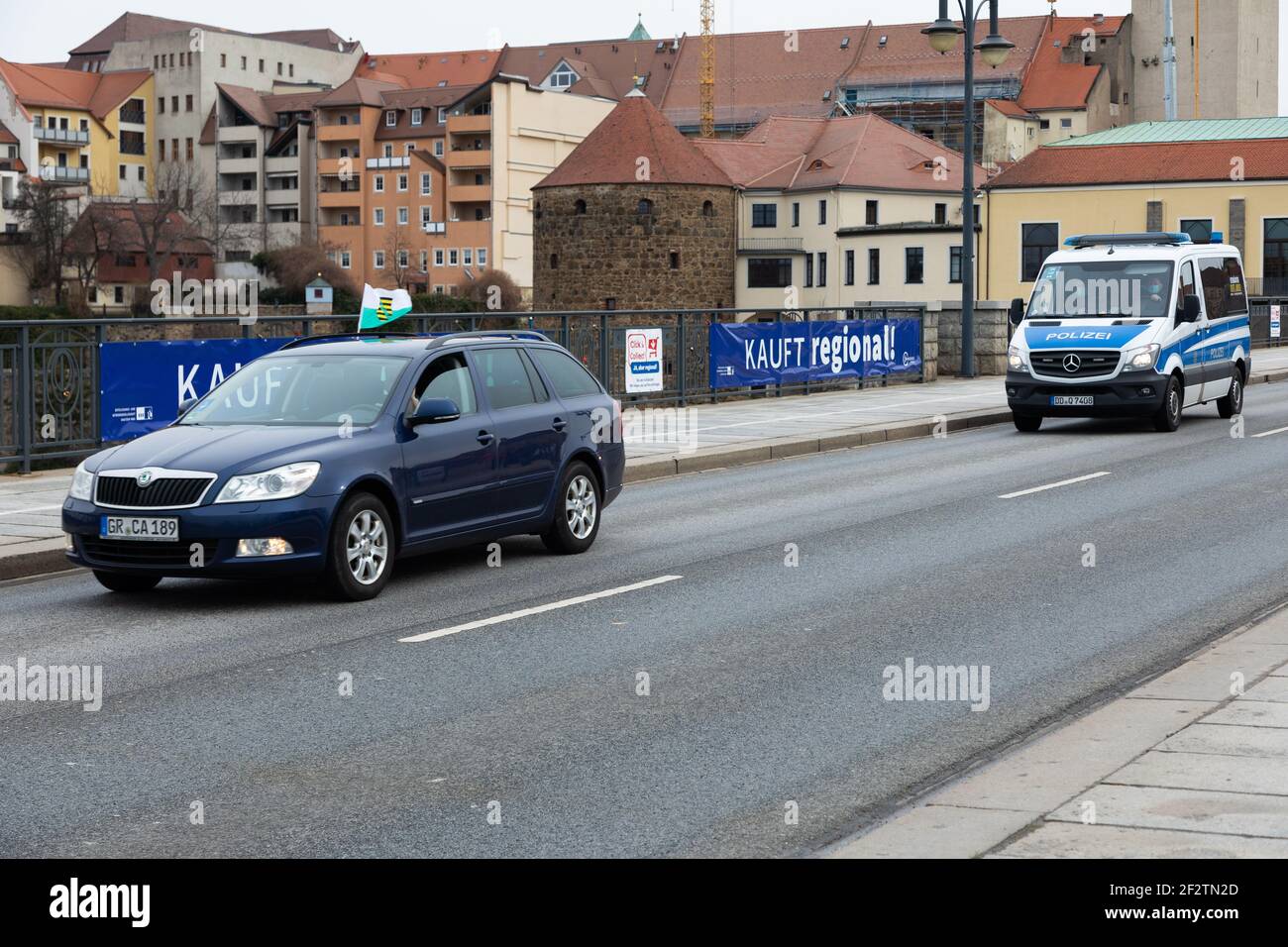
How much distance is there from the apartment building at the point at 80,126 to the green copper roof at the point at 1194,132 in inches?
2868

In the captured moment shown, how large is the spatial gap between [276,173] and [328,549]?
5122 inches

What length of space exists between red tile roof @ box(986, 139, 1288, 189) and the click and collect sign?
178ft

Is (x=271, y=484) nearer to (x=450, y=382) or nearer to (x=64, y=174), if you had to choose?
(x=450, y=382)

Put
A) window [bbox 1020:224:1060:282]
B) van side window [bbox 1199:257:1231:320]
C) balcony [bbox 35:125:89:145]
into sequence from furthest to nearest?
balcony [bbox 35:125:89:145], window [bbox 1020:224:1060:282], van side window [bbox 1199:257:1231:320]

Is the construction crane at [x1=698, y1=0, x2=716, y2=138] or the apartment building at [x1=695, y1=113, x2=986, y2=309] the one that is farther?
the construction crane at [x1=698, y1=0, x2=716, y2=138]

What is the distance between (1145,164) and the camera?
7694 cm

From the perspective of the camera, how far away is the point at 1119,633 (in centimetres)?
941

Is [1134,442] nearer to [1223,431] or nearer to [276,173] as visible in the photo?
[1223,431]

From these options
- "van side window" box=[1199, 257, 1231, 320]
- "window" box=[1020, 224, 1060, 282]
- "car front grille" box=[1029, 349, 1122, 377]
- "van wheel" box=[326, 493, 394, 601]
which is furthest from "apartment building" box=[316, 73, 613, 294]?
"van wheel" box=[326, 493, 394, 601]

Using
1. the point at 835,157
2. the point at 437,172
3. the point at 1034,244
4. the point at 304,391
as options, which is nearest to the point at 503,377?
the point at 304,391

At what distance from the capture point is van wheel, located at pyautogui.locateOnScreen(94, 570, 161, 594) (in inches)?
427

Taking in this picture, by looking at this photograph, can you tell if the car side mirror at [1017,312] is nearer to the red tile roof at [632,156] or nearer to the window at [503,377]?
the window at [503,377]

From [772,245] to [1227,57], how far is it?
1244 inches

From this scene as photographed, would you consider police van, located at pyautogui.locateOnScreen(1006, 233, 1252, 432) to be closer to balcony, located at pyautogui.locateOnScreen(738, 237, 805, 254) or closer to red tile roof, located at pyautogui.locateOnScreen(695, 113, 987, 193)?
red tile roof, located at pyautogui.locateOnScreen(695, 113, 987, 193)
